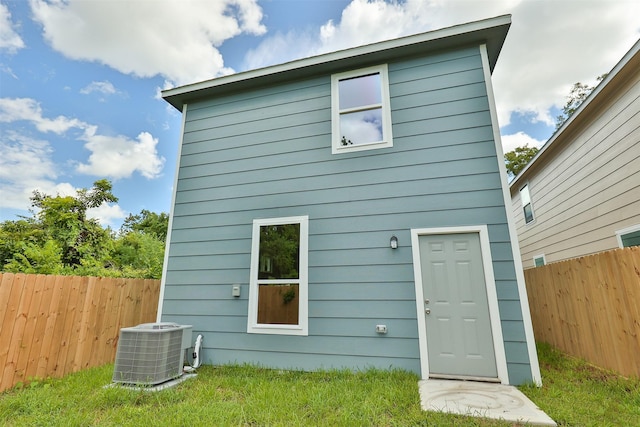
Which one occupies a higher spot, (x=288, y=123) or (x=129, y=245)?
(x=288, y=123)

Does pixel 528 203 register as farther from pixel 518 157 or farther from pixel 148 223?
pixel 148 223

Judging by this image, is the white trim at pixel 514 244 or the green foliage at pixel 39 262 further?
the green foliage at pixel 39 262

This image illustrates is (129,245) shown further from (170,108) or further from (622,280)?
(622,280)

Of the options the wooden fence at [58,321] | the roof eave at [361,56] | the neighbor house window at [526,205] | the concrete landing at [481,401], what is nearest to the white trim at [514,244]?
the roof eave at [361,56]

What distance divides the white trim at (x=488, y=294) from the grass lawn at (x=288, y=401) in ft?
0.87

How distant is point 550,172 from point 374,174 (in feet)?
21.4

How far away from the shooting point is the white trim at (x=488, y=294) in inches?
136

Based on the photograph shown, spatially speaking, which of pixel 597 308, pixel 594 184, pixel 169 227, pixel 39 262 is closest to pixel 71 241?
pixel 39 262

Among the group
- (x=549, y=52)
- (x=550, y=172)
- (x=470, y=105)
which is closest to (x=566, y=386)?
(x=470, y=105)

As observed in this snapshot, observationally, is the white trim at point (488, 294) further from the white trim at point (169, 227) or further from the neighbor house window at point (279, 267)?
the white trim at point (169, 227)

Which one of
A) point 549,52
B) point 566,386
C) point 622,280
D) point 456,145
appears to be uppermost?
point 549,52

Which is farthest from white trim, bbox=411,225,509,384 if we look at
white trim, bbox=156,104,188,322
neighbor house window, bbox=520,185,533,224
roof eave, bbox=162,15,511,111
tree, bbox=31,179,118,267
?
tree, bbox=31,179,118,267

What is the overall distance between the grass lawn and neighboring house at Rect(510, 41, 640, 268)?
10.4 feet

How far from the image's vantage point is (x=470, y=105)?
13.9ft
